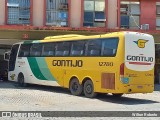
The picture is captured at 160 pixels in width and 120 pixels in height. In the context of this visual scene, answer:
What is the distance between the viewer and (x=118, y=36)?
17.3m

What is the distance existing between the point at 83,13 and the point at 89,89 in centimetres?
1150

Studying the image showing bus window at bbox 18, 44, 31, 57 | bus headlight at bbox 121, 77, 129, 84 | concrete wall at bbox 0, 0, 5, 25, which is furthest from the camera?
concrete wall at bbox 0, 0, 5, 25

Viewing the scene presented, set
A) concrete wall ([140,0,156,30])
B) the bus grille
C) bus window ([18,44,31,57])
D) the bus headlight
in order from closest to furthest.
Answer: the bus headlight
the bus grille
bus window ([18,44,31,57])
concrete wall ([140,0,156,30])

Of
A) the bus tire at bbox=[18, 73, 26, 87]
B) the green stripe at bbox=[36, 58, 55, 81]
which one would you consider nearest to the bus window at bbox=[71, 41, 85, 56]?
the green stripe at bbox=[36, 58, 55, 81]

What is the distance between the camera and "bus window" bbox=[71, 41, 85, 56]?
757 inches

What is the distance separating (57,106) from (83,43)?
207 inches

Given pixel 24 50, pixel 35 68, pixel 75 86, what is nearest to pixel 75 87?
pixel 75 86

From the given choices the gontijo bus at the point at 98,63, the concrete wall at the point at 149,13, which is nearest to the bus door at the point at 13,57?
the gontijo bus at the point at 98,63

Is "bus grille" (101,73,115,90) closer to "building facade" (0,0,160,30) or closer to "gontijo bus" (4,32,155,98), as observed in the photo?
"gontijo bus" (4,32,155,98)

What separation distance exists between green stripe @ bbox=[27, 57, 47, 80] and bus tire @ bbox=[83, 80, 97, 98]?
4095 mm

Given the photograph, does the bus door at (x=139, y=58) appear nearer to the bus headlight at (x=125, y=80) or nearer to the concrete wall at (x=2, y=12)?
the bus headlight at (x=125, y=80)

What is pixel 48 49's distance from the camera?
71.4ft

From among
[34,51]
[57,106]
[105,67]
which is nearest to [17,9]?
[34,51]

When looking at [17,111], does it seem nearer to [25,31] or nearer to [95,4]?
[25,31]
